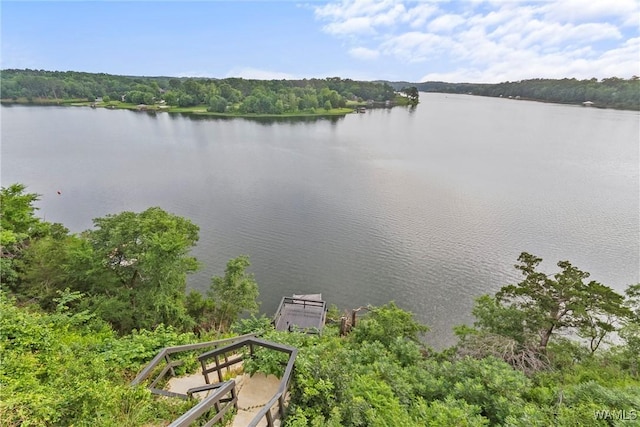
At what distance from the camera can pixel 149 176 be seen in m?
33.6

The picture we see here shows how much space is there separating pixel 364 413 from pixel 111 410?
325 centimetres

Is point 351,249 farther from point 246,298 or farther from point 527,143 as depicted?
point 527,143

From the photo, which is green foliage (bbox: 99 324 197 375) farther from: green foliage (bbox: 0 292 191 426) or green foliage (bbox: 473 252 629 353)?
Answer: green foliage (bbox: 473 252 629 353)

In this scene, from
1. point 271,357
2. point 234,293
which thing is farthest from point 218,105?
point 271,357

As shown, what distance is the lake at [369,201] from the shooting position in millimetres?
18312

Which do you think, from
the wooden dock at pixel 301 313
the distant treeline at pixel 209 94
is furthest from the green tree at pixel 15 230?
the distant treeline at pixel 209 94

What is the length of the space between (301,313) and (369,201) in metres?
15.3

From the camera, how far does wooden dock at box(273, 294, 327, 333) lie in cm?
1432

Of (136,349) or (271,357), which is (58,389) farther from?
(271,357)

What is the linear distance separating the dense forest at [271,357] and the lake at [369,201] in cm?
397

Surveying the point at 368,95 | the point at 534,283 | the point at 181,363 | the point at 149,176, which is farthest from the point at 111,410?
the point at 368,95

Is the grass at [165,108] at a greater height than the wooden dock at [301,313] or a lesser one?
greater

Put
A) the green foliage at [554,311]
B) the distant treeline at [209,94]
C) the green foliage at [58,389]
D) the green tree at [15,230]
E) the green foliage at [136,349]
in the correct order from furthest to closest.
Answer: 1. the distant treeline at [209,94]
2. the green tree at [15,230]
3. the green foliage at [554,311]
4. the green foliage at [136,349]
5. the green foliage at [58,389]

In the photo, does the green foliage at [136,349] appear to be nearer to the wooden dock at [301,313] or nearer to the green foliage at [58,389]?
the green foliage at [58,389]
